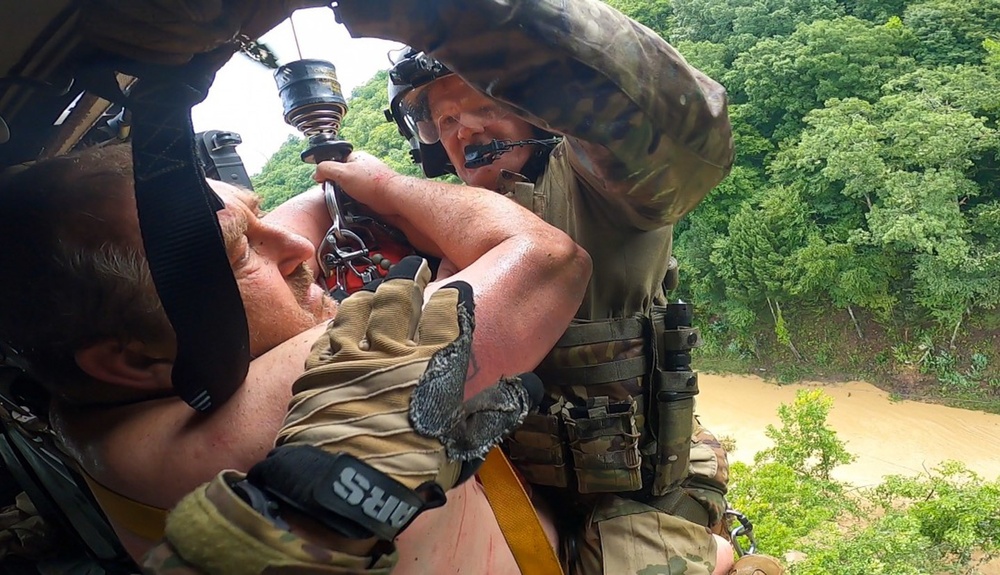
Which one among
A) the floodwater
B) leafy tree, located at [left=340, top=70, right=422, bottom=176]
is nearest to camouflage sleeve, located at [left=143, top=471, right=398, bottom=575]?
the floodwater

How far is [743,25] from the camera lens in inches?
1009

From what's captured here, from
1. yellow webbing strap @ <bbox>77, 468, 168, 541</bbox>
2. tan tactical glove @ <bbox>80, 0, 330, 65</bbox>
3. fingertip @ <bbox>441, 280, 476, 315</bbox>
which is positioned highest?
tan tactical glove @ <bbox>80, 0, 330, 65</bbox>

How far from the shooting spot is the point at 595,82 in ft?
4.06

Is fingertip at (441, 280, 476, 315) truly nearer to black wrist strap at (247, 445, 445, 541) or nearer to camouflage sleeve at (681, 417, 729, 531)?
black wrist strap at (247, 445, 445, 541)

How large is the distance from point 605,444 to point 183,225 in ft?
4.23

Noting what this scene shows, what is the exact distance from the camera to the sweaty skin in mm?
1105

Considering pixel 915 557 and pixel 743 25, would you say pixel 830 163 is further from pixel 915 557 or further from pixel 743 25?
pixel 915 557

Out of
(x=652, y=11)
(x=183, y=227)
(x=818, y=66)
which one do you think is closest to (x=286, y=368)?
(x=183, y=227)

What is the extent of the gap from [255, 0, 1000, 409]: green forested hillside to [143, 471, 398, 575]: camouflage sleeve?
15.4 meters

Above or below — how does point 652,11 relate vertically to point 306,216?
above

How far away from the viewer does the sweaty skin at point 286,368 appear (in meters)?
1.11

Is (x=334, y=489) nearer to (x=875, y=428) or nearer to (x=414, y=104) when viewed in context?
(x=414, y=104)

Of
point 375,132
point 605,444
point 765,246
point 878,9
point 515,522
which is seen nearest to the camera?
point 515,522

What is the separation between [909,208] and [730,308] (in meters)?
6.07
